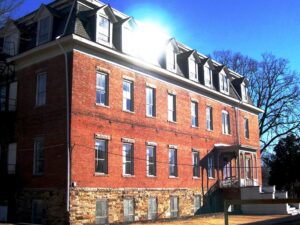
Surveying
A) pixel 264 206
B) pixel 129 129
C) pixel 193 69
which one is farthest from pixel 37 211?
pixel 264 206

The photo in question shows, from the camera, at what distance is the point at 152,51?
96.7ft

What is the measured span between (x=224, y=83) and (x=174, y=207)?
13102 millimetres

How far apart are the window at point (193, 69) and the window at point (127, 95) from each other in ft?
23.3

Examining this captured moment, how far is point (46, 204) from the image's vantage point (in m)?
23.0

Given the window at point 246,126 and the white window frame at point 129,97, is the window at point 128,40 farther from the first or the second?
the window at point 246,126

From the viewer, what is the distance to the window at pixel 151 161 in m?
28.0

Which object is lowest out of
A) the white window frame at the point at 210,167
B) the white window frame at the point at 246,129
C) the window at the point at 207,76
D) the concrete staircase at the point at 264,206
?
the concrete staircase at the point at 264,206

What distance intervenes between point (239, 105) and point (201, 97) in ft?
23.4

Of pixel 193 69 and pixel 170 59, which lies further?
pixel 193 69

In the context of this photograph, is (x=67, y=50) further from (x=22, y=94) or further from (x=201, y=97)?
(x=201, y=97)

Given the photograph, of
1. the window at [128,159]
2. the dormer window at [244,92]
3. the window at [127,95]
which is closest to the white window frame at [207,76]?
the dormer window at [244,92]

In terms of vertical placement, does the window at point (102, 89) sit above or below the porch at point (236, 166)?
above

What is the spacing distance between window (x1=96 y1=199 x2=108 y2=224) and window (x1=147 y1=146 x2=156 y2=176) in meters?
4.70

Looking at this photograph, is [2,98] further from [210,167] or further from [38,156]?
[210,167]
